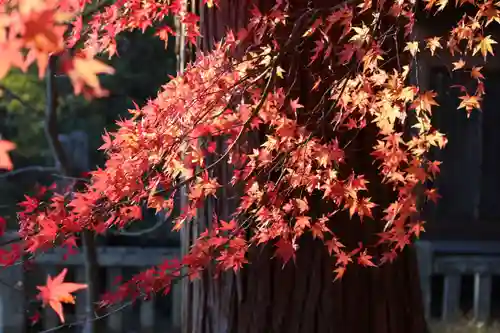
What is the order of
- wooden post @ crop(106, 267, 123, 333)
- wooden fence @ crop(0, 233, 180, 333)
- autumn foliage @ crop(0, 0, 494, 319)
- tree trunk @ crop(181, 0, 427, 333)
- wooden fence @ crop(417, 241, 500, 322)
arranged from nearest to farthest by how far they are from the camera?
autumn foliage @ crop(0, 0, 494, 319), tree trunk @ crop(181, 0, 427, 333), wooden fence @ crop(0, 233, 180, 333), wooden post @ crop(106, 267, 123, 333), wooden fence @ crop(417, 241, 500, 322)

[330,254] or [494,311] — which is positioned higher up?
[330,254]

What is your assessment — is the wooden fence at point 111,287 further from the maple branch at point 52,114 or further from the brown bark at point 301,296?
the brown bark at point 301,296

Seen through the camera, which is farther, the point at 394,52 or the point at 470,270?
the point at 470,270

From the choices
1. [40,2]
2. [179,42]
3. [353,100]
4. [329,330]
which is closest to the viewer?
[40,2]

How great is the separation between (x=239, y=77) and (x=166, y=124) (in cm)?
32

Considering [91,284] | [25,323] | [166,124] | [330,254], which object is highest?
[166,124]

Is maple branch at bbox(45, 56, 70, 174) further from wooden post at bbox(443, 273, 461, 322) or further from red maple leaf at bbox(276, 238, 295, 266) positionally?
wooden post at bbox(443, 273, 461, 322)

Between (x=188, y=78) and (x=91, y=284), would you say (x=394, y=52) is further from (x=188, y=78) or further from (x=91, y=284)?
(x=91, y=284)

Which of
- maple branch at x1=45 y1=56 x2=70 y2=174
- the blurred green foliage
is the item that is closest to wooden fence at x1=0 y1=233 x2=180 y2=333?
the blurred green foliage

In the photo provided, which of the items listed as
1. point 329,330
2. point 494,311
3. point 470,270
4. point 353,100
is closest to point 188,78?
point 353,100

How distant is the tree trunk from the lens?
2.49m

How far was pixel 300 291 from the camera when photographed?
2.49 meters

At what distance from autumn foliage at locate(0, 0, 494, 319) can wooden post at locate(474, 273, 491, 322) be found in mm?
2827

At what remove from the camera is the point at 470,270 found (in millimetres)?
5031
